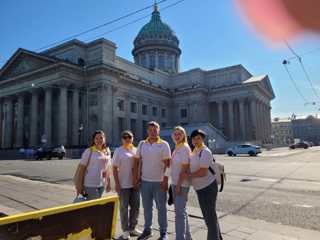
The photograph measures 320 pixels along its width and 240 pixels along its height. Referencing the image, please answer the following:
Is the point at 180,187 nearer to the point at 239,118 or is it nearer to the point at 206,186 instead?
the point at 206,186

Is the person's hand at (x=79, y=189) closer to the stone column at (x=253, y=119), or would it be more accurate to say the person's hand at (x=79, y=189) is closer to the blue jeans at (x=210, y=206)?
the blue jeans at (x=210, y=206)

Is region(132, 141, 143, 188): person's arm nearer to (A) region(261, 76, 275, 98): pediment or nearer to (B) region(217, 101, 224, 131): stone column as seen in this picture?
(B) region(217, 101, 224, 131): stone column

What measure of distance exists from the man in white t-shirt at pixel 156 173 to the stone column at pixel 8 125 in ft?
195

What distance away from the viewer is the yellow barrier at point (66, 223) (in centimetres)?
305

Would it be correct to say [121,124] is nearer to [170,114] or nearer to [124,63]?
[124,63]

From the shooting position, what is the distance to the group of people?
4.68 metres

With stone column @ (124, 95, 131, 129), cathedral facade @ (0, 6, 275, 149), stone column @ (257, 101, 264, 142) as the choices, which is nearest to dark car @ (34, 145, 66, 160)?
cathedral facade @ (0, 6, 275, 149)

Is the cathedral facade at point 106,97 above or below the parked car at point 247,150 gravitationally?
above

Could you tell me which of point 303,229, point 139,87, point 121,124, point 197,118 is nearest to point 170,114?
point 197,118

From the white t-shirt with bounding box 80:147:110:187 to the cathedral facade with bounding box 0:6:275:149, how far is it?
1673 inches

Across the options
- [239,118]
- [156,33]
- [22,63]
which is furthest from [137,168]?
[156,33]

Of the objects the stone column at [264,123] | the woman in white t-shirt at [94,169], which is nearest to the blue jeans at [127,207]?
the woman in white t-shirt at [94,169]

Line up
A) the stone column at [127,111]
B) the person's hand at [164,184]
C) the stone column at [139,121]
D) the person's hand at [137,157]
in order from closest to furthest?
the person's hand at [164,184] → the person's hand at [137,157] → the stone column at [127,111] → the stone column at [139,121]

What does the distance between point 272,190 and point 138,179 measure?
22.3 feet
